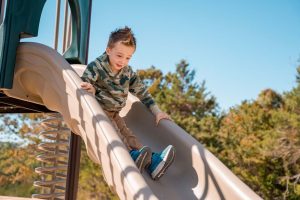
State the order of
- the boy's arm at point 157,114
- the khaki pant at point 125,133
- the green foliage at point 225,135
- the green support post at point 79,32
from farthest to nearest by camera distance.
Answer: the green foliage at point 225,135 → the green support post at point 79,32 → the boy's arm at point 157,114 → the khaki pant at point 125,133

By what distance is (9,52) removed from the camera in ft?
11.1

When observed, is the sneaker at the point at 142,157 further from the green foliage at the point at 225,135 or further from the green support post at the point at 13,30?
the green foliage at the point at 225,135

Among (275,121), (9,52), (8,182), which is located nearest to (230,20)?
(275,121)

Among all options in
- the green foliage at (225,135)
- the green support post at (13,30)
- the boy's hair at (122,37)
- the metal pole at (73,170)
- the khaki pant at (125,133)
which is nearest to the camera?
the boy's hair at (122,37)

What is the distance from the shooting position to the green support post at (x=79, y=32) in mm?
4254

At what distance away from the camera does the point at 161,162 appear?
9.66 ft

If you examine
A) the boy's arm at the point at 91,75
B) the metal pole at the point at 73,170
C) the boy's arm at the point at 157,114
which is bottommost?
the metal pole at the point at 73,170

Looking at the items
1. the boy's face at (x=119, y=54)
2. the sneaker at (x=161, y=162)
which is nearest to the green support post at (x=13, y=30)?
the boy's face at (x=119, y=54)

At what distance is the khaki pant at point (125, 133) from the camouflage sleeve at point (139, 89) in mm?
310

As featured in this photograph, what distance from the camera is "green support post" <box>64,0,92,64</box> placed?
425cm

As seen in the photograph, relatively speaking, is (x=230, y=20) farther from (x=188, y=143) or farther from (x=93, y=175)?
(x=188, y=143)

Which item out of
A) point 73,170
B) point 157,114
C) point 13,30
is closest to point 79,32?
point 13,30

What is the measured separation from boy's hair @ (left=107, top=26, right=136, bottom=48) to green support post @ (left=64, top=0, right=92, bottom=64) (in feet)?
3.51

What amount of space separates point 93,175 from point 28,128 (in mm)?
4846
